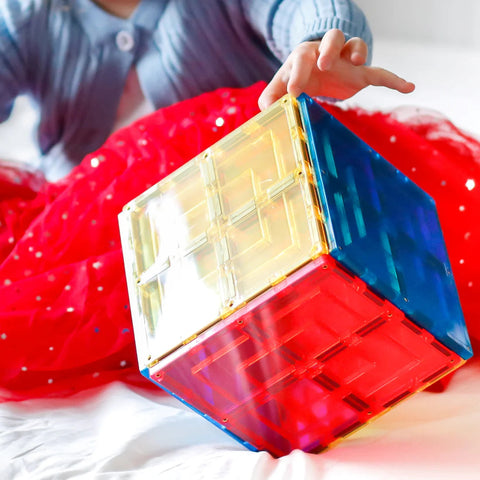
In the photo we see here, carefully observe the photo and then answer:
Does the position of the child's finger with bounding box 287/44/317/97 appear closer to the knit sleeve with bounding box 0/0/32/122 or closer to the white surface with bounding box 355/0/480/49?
the white surface with bounding box 355/0/480/49

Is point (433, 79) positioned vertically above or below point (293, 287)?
below

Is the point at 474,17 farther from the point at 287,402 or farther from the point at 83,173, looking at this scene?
the point at 287,402

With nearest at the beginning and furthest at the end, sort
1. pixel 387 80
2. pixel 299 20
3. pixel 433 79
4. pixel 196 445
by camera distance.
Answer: pixel 196 445 → pixel 387 80 → pixel 299 20 → pixel 433 79

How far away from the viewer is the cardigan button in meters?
1.24

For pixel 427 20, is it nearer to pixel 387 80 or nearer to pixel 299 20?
pixel 299 20

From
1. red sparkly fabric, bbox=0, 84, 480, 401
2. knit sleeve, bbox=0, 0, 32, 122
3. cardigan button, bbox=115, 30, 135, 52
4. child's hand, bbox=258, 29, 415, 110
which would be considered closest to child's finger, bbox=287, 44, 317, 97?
child's hand, bbox=258, 29, 415, 110

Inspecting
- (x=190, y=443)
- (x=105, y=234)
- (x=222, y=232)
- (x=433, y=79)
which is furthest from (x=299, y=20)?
(x=190, y=443)

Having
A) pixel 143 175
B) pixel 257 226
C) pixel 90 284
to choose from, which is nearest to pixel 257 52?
pixel 143 175

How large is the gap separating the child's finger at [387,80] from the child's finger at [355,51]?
29mm

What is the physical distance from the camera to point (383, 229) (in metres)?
0.63

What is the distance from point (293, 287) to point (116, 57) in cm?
81

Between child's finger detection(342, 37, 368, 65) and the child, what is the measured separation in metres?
0.37

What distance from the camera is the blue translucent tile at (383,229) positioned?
586 millimetres

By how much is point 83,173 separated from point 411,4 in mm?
722
